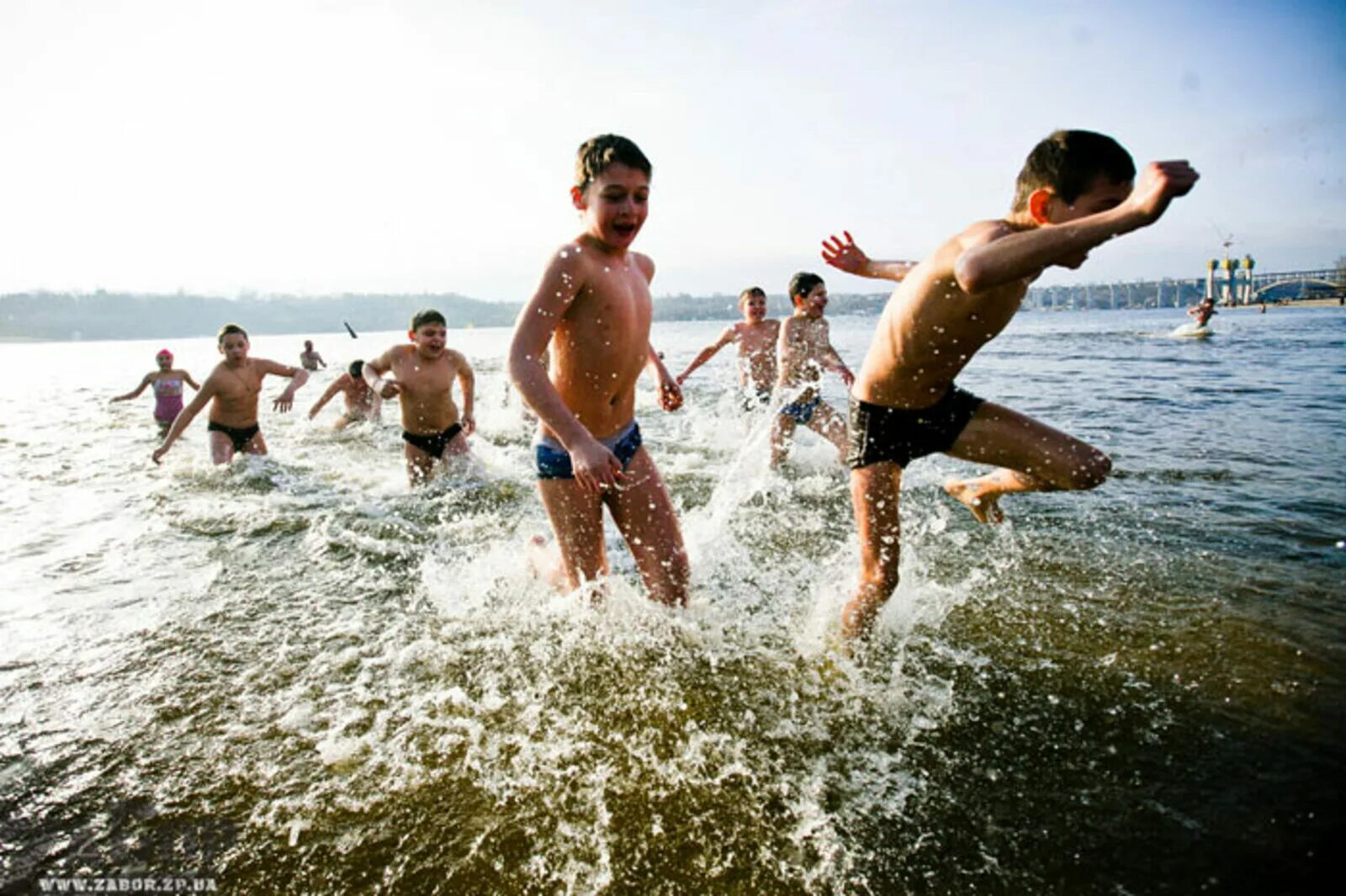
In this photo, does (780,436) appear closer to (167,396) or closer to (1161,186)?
(1161,186)

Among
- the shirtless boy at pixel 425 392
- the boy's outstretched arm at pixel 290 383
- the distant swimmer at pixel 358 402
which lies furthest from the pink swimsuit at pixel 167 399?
the shirtless boy at pixel 425 392

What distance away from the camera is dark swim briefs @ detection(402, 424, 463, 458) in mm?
7383

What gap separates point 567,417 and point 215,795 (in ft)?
5.83

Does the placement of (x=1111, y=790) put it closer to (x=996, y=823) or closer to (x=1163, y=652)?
(x=996, y=823)

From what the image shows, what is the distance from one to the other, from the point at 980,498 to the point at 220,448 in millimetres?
8694

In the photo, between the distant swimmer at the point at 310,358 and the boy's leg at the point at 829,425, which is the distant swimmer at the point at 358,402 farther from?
the distant swimmer at the point at 310,358

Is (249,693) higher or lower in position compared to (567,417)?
lower

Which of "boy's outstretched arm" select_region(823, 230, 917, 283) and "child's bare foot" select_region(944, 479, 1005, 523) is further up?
"boy's outstretched arm" select_region(823, 230, 917, 283)

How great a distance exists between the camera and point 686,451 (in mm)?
8984

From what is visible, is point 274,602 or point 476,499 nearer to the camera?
point 274,602

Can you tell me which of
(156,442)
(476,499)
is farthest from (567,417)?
(156,442)

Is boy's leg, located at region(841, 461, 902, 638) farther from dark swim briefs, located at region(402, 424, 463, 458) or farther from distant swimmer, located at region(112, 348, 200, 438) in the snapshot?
distant swimmer, located at region(112, 348, 200, 438)

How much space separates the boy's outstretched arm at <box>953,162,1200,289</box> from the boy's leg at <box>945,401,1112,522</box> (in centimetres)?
92

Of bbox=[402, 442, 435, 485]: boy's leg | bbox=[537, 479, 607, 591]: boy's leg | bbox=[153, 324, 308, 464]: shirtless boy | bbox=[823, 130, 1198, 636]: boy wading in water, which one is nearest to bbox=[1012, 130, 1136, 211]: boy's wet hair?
bbox=[823, 130, 1198, 636]: boy wading in water
